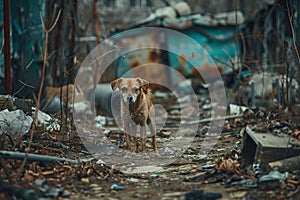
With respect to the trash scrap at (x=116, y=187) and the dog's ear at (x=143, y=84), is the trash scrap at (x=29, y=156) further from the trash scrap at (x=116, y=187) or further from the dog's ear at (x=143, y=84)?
the dog's ear at (x=143, y=84)

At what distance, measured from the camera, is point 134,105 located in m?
6.16

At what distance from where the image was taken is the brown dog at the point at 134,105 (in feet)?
20.0

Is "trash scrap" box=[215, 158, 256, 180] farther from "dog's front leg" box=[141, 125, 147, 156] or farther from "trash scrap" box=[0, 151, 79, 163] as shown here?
"trash scrap" box=[0, 151, 79, 163]

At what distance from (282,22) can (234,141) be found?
540 centimetres

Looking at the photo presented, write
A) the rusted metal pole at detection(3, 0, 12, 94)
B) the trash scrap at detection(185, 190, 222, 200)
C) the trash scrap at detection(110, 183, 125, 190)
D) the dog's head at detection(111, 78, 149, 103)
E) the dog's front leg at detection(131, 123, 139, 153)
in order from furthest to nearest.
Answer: the rusted metal pole at detection(3, 0, 12, 94)
the dog's front leg at detection(131, 123, 139, 153)
the dog's head at detection(111, 78, 149, 103)
the trash scrap at detection(110, 183, 125, 190)
the trash scrap at detection(185, 190, 222, 200)

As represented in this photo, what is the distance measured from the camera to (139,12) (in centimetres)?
2456

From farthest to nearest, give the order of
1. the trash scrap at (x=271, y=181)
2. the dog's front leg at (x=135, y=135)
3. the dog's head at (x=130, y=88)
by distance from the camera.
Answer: the dog's front leg at (x=135, y=135) → the dog's head at (x=130, y=88) → the trash scrap at (x=271, y=181)

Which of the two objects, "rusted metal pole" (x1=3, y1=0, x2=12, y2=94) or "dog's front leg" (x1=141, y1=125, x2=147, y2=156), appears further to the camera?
"rusted metal pole" (x1=3, y1=0, x2=12, y2=94)

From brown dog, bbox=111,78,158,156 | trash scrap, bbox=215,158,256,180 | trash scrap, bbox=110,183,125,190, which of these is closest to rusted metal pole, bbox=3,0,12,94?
brown dog, bbox=111,78,158,156

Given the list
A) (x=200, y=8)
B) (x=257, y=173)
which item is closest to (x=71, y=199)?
(x=257, y=173)

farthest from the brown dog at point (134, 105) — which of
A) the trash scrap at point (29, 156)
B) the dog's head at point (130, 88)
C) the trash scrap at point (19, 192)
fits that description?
the trash scrap at point (19, 192)

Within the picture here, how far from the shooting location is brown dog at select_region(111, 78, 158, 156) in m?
6.11

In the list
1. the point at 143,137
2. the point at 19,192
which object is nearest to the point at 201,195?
the point at 19,192

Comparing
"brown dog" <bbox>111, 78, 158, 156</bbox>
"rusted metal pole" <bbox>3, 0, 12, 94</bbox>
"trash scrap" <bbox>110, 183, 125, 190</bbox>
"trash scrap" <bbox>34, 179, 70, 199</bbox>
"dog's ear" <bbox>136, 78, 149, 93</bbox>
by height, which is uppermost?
"rusted metal pole" <bbox>3, 0, 12, 94</bbox>
